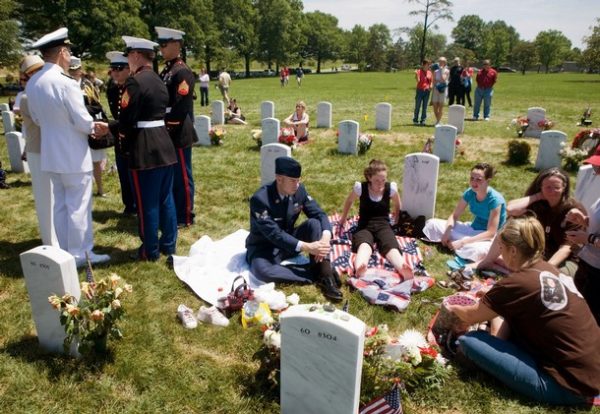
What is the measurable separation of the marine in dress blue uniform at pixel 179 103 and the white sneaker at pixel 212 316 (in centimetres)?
281

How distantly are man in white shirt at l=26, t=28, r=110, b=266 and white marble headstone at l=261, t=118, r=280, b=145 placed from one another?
6.27m

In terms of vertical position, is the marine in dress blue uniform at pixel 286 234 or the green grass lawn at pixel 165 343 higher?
the marine in dress blue uniform at pixel 286 234

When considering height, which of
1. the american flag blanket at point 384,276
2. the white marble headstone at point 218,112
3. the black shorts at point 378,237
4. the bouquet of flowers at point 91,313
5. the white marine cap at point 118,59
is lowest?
the american flag blanket at point 384,276

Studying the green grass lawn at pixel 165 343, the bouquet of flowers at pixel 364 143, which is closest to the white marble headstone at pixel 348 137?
the bouquet of flowers at pixel 364 143

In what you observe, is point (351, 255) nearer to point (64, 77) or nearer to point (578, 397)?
point (578, 397)

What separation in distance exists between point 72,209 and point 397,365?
4137 mm

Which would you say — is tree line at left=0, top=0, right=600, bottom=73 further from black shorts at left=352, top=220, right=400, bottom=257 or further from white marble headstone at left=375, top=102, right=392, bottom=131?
black shorts at left=352, top=220, right=400, bottom=257

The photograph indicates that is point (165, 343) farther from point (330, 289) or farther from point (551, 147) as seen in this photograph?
point (551, 147)

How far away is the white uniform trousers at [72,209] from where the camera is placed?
529cm

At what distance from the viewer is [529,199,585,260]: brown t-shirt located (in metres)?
5.39

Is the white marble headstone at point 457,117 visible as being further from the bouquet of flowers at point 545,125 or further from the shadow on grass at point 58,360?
the shadow on grass at point 58,360

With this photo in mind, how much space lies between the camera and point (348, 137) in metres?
11.4

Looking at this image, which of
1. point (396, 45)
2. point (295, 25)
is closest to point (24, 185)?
point (295, 25)

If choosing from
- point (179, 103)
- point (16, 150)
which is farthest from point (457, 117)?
point (16, 150)
